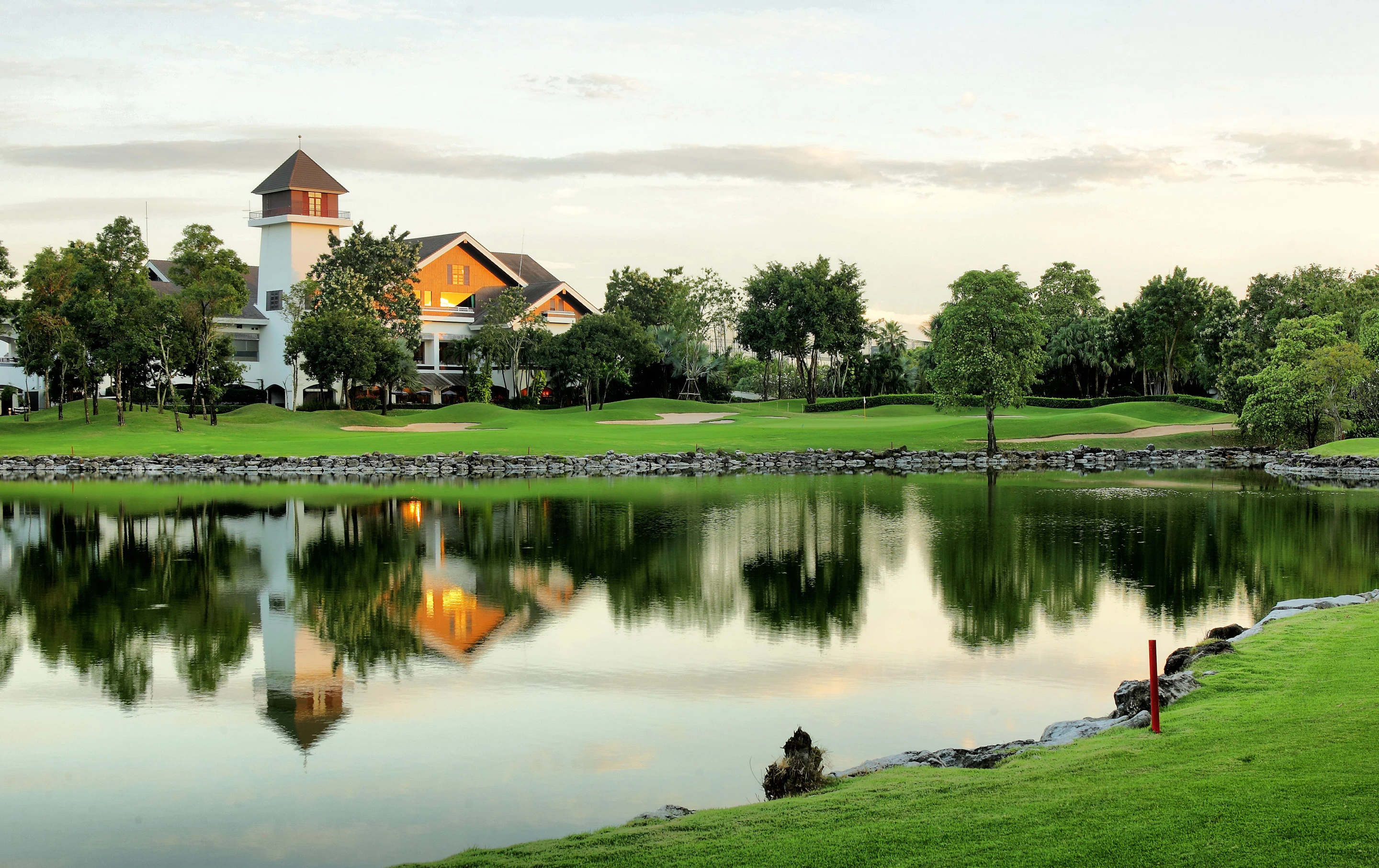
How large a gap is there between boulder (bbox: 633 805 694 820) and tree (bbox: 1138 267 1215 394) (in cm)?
8009

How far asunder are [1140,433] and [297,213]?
5617 cm

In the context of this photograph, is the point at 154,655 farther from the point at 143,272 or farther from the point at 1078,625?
the point at 143,272

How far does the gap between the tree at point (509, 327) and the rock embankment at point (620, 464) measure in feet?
93.0

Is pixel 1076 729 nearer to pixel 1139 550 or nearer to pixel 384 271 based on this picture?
pixel 1139 550

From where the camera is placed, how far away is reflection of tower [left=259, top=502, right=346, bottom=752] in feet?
45.0

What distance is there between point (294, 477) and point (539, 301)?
4467cm

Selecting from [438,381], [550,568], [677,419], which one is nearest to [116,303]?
[438,381]

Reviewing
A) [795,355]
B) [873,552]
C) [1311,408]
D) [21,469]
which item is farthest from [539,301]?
[873,552]

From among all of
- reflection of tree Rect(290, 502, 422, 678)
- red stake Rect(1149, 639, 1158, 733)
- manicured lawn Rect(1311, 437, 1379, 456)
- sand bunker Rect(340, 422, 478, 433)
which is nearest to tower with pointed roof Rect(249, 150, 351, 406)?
sand bunker Rect(340, 422, 478, 433)

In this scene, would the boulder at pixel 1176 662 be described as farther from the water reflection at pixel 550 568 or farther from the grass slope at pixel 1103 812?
the water reflection at pixel 550 568

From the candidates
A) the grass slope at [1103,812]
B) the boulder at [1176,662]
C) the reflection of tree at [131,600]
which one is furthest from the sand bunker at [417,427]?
the grass slope at [1103,812]

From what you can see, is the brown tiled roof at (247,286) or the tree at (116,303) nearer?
the tree at (116,303)

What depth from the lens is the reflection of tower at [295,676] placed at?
13.7 metres

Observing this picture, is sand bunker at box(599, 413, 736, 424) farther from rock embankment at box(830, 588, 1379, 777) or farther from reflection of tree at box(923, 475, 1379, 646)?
rock embankment at box(830, 588, 1379, 777)
